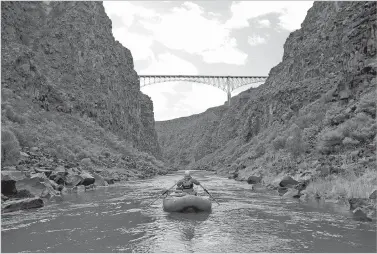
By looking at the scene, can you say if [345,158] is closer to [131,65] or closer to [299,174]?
[299,174]

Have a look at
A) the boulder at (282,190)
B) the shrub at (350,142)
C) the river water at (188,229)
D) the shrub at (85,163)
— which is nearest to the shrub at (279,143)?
the shrub at (350,142)

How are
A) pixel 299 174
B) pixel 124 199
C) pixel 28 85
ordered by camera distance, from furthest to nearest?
pixel 28 85 < pixel 299 174 < pixel 124 199

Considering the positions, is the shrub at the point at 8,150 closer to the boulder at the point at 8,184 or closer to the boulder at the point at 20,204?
the boulder at the point at 8,184

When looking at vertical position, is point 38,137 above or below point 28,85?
below

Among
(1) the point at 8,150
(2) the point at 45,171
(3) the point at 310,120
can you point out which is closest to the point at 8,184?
(2) the point at 45,171

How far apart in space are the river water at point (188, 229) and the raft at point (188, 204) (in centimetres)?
25

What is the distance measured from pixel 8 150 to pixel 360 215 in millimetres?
17914

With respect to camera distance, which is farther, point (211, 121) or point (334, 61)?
point (211, 121)

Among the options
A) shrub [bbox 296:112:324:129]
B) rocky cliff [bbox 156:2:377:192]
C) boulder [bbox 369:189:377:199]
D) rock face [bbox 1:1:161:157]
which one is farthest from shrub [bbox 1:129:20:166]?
shrub [bbox 296:112:324:129]

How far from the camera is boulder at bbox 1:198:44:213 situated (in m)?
12.1

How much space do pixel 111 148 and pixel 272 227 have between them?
36921 millimetres

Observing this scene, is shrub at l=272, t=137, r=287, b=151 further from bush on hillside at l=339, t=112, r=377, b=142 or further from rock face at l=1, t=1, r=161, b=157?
rock face at l=1, t=1, r=161, b=157

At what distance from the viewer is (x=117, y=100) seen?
2324 inches

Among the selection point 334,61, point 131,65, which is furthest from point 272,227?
point 131,65
